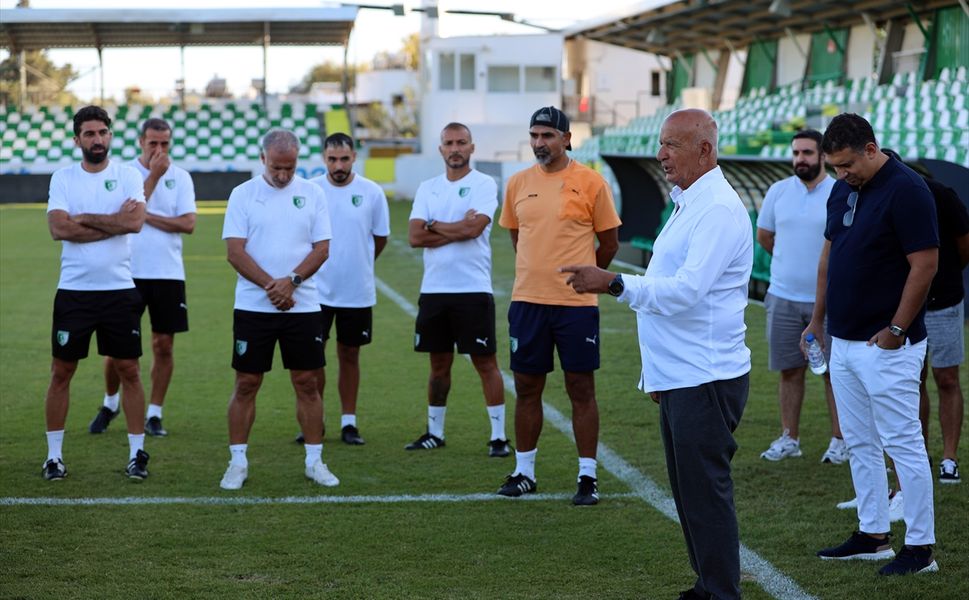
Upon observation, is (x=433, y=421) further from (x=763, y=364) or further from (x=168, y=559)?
(x=763, y=364)

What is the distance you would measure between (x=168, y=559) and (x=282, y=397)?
4.29m

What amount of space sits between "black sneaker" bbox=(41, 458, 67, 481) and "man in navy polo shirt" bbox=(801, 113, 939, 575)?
4204mm

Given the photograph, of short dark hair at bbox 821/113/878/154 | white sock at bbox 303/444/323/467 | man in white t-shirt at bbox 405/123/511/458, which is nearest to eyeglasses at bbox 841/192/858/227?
short dark hair at bbox 821/113/878/154

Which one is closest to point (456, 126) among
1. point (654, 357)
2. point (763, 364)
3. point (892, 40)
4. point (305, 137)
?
point (654, 357)

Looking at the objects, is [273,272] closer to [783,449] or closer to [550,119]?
[550,119]

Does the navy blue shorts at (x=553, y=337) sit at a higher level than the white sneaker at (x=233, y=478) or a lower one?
higher

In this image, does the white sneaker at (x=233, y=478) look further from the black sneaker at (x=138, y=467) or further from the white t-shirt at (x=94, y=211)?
the white t-shirt at (x=94, y=211)

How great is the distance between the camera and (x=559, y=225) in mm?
6770

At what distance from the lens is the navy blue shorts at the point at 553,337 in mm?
6770

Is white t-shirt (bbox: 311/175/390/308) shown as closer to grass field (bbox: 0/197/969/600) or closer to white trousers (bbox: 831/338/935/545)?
grass field (bbox: 0/197/969/600)

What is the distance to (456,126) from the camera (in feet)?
25.9

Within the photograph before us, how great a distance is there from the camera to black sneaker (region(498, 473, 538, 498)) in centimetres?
692

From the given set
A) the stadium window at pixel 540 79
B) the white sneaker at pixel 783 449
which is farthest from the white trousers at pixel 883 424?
the stadium window at pixel 540 79

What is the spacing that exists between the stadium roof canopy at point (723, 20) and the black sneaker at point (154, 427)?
2326 cm
